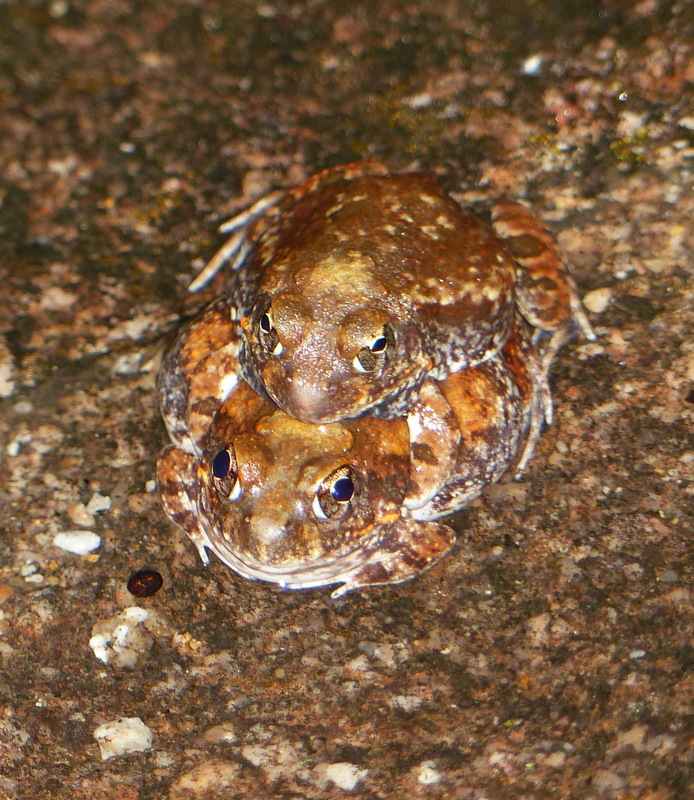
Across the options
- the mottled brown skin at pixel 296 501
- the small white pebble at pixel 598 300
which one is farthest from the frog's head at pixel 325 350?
the small white pebble at pixel 598 300

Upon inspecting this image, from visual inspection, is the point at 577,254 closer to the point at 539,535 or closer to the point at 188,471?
the point at 539,535

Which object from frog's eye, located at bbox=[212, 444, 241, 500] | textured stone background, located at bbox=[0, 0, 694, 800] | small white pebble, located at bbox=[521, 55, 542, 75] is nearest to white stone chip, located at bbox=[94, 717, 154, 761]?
textured stone background, located at bbox=[0, 0, 694, 800]

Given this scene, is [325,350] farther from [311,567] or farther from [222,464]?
[311,567]

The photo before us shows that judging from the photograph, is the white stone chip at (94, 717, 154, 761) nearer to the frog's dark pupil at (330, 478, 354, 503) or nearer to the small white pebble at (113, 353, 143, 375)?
the frog's dark pupil at (330, 478, 354, 503)

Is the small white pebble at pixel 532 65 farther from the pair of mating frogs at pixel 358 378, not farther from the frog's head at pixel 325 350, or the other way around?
the frog's head at pixel 325 350

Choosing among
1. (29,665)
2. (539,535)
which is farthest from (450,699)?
(29,665)

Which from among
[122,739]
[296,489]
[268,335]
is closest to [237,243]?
[268,335]
